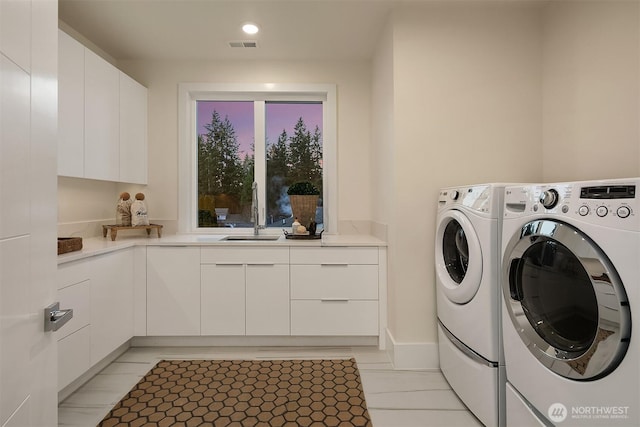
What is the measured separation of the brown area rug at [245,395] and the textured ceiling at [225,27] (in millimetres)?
2393

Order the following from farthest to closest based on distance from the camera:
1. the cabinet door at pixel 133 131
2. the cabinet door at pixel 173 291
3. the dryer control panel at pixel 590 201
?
the cabinet door at pixel 133 131 < the cabinet door at pixel 173 291 < the dryer control panel at pixel 590 201

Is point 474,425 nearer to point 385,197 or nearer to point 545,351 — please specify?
point 545,351

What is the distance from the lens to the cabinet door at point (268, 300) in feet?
8.37

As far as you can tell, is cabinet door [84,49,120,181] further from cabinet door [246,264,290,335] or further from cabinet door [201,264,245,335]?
cabinet door [246,264,290,335]

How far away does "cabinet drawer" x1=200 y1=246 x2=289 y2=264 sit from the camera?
101 inches

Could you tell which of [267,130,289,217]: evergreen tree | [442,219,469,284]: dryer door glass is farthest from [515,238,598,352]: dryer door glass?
[267,130,289,217]: evergreen tree

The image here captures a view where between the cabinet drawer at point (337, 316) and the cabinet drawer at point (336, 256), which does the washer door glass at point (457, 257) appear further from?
the cabinet drawer at point (337, 316)

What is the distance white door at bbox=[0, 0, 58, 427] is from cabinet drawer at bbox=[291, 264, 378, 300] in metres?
1.77

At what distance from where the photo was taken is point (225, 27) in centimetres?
258

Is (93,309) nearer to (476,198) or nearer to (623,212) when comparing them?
(476,198)

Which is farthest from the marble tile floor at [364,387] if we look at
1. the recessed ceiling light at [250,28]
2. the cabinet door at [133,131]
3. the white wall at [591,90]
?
the recessed ceiling light at [250,28]

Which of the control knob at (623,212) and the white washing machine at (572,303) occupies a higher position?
the control knob at (623,212)

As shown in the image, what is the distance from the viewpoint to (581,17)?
203 centimetres

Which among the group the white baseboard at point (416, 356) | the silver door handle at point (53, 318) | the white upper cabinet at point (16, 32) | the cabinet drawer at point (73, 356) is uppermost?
the white upper cabinet at point (16, 32)
